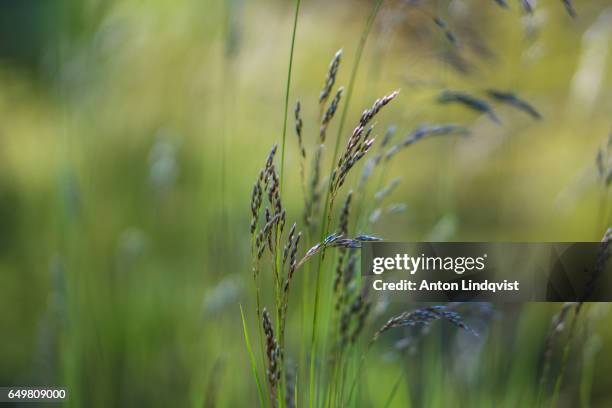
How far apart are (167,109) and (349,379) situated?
1.00m

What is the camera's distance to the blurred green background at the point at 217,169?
128cm

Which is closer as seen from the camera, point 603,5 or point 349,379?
point 349,379

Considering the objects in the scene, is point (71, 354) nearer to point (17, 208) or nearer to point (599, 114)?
point (17, 208)

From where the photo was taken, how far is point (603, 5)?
4.58ft

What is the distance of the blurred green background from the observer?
4.19 ft

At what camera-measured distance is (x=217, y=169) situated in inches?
63.6

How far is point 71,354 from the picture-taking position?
3.99 ft

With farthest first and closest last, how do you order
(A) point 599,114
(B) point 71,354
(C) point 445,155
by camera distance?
(A) point 599,114 → (C) point 445,155 → (B) point 71,354

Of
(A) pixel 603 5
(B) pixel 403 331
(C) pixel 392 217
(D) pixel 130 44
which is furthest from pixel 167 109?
(A) pixel 603 5

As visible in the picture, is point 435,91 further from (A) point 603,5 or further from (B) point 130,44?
(B) point 130,44

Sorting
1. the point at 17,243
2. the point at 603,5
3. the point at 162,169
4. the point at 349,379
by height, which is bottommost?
the point at 349,379

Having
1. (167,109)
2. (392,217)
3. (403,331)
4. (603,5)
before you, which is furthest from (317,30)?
(403,331)

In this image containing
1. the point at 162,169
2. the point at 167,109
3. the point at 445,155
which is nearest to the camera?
the point at 162,169

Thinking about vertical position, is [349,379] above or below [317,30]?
below
